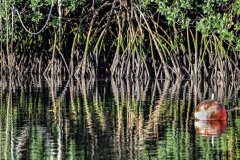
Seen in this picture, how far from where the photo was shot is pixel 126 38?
109 feet

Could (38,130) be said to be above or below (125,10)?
below

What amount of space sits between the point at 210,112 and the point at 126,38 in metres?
13.6

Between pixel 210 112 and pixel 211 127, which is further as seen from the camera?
pixel 210 112

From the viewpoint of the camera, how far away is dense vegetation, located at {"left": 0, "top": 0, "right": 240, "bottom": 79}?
101ft

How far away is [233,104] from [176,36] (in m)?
9.61

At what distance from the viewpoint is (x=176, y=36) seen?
106ft

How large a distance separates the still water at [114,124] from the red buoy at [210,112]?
19 centimetres

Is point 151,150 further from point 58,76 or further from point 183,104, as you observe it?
point 58,76

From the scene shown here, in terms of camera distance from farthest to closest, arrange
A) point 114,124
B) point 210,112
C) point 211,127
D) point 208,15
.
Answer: point 208,15, point 210,112, point 114,124, point 211,127

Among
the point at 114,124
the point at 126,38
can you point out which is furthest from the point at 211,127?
the point at 126,38

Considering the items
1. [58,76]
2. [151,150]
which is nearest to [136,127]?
[151,150]

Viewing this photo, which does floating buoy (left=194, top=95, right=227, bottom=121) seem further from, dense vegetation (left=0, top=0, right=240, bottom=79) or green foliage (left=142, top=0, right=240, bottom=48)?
green foliage (left=142, top=0, right=240, bottom=48)

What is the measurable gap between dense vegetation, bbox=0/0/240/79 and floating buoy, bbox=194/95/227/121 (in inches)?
381

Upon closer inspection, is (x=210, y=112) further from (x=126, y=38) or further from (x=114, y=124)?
(x=126, y=38)
